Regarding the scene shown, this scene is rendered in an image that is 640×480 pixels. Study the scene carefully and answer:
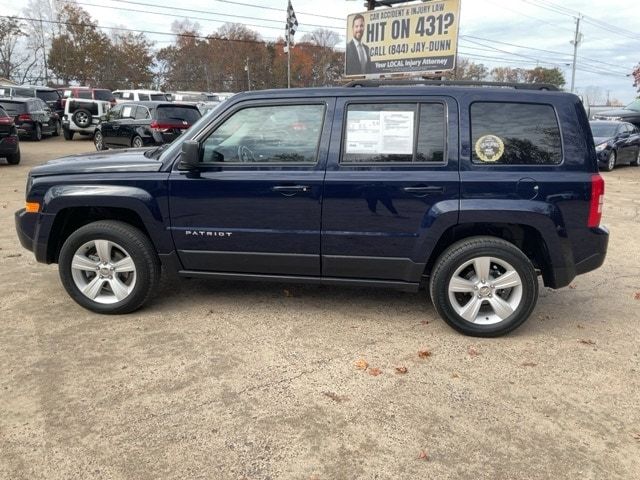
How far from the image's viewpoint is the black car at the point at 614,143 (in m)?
15.4

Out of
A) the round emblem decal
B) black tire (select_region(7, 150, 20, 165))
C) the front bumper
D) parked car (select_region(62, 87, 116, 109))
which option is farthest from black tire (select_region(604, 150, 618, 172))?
parked car (select_region(62, 87, 116, 109))

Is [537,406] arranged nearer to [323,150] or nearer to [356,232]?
[356,232]

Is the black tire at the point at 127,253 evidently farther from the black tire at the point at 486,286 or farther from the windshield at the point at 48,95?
the windshield at the point at 48,95

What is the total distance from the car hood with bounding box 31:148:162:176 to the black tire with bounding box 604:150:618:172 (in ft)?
49.7

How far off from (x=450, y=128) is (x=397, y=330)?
1.62 m

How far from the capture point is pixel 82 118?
22.4 m

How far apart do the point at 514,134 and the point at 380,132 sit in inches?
38.9

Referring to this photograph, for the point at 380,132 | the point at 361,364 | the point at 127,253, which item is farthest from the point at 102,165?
the point at 361,364

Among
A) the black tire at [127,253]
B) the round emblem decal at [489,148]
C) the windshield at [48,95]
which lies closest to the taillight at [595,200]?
the round emblem decal at [489,148]

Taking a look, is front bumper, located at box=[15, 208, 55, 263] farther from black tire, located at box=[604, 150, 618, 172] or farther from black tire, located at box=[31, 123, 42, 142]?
black tire, located at box=[31, 123, 42, 142]

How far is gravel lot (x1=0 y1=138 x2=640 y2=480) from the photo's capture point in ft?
8.47

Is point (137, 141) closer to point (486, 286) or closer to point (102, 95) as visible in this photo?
point (486, 286)

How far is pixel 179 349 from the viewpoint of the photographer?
3.74 metres

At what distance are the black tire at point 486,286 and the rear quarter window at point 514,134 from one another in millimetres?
629
